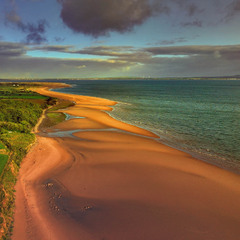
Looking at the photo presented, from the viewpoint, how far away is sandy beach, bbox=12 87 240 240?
10125 millimetres

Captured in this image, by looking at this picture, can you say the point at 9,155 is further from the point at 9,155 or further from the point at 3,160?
the point at 3,160

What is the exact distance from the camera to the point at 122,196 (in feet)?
42.7

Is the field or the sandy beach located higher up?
the field

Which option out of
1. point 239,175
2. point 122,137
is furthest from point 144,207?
point 122,137

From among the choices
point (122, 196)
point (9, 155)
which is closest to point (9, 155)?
point (9, 155)

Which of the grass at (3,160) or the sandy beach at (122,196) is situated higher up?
the grass at (3,160)

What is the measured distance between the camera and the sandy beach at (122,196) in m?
10.1

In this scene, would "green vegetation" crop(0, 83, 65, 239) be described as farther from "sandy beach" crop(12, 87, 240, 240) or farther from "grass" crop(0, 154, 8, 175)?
"sandy beach" crop(12, 87, 240, 240)

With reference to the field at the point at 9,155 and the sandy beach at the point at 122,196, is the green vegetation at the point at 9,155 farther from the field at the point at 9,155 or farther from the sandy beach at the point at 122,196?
the sandy beach at the point at 122,196

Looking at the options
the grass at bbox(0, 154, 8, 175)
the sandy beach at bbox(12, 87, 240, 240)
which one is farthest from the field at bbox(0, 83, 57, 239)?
the sandy beach at bbox(12, 87, 240, 240)

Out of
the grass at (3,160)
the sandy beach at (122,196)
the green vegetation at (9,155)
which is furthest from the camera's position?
the grass at (3,160)

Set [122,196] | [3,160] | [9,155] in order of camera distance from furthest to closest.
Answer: [9,155]
[3,160]
[122,196]

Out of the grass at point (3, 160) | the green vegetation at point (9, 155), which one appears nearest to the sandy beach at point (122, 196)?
the green vegetation at point (9, 155)

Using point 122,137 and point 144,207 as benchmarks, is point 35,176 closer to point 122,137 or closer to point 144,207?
point 144,207
